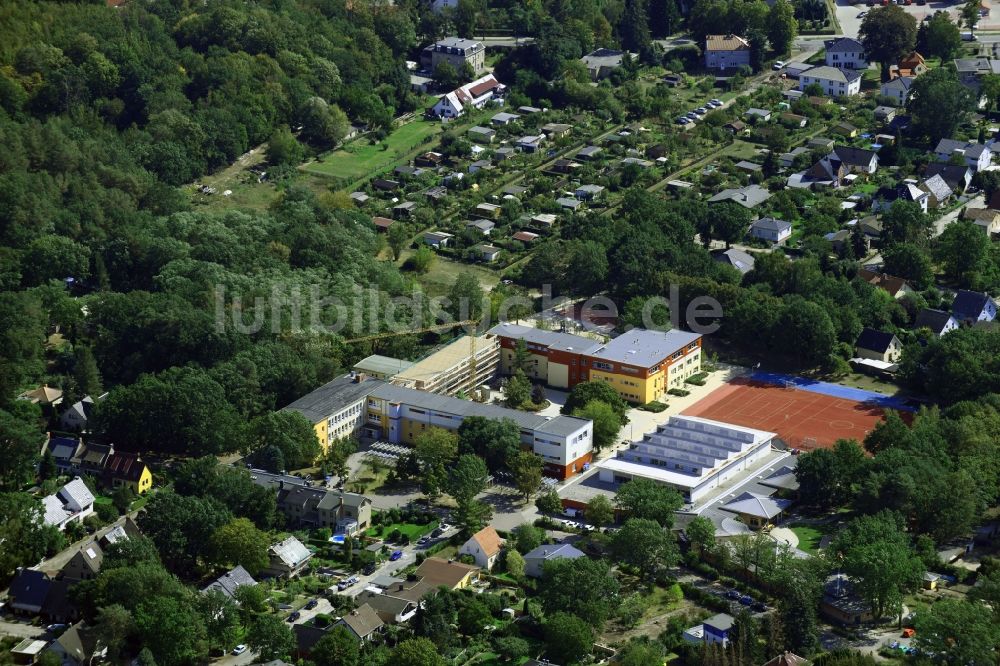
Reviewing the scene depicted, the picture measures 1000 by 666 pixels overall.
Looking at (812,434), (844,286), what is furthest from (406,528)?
(844,286)

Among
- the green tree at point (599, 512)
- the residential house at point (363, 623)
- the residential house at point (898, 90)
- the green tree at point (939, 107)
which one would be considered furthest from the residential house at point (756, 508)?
the residential house at point (898, 90)

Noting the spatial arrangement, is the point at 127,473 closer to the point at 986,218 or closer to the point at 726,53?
the point at 986,218

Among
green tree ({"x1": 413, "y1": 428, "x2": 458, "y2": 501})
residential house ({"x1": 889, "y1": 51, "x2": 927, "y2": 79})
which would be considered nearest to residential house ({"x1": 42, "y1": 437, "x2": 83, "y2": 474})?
green tree ({"x1": 413, "y1": 428, "x2": 458, "y2": 501})

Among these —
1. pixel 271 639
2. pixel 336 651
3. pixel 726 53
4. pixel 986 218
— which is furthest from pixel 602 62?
pixel 336 651

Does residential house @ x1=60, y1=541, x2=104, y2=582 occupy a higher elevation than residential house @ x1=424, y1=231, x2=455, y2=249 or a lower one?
higher

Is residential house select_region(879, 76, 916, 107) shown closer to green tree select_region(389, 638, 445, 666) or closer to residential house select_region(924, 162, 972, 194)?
residential house select_region(924, 162, 972, 194)
